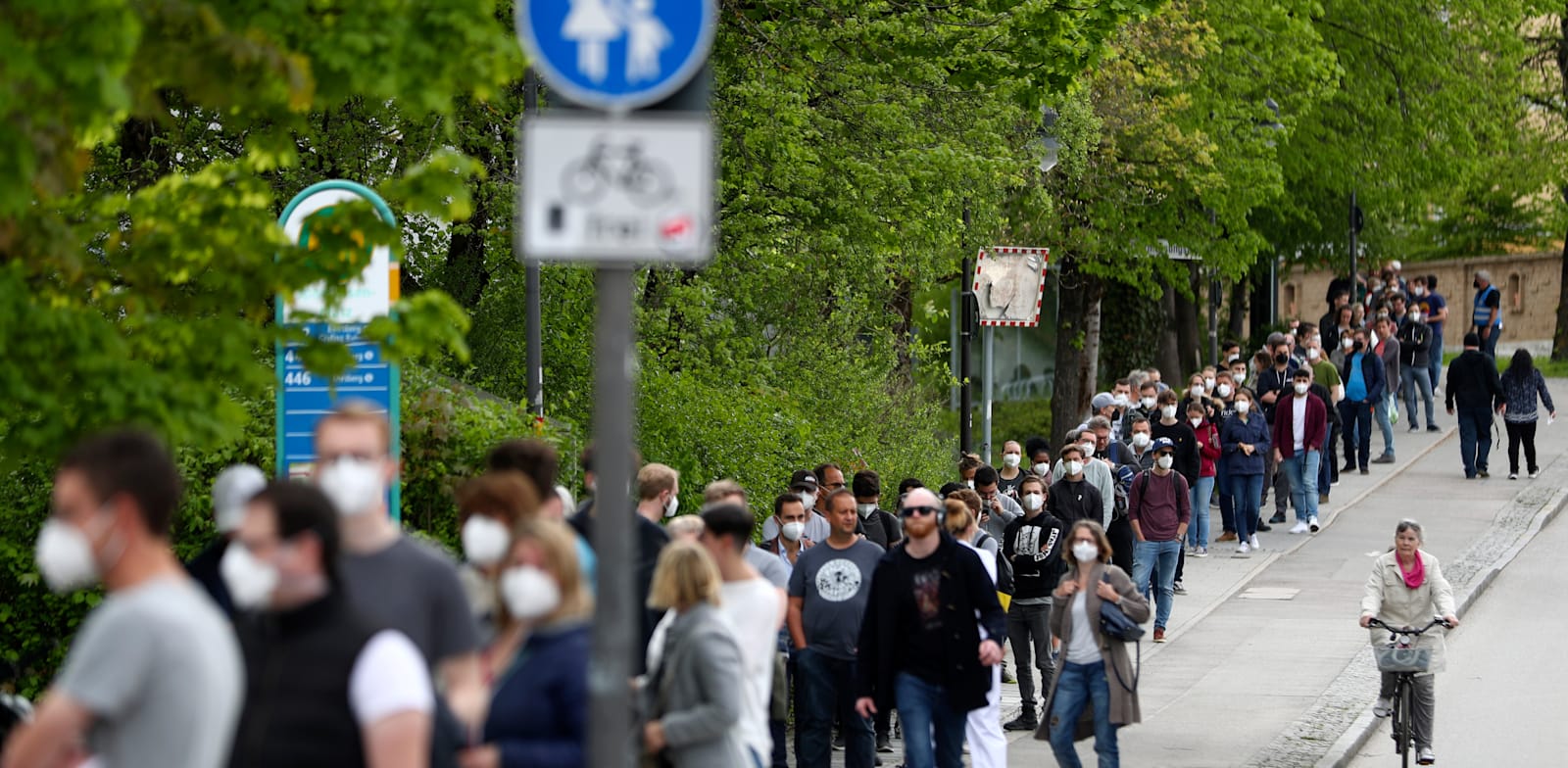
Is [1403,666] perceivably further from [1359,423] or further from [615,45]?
[1359,423]

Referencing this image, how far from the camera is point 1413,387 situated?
32844mm

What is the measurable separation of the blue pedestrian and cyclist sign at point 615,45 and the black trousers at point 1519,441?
24650 millimetres

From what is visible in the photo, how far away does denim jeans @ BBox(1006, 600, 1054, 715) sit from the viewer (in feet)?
49.4

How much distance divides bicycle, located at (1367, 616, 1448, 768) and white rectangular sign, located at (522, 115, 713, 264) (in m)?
9.47

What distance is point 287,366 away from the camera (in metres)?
10.1

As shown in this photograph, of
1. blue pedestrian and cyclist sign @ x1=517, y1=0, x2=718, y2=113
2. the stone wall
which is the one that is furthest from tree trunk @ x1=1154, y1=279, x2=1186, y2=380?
blue pedestrian and cyclist sign @ x1=517, y1=0, x2=718, y2=113

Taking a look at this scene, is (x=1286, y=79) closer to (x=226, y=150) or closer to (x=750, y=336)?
(x=750, y=336)

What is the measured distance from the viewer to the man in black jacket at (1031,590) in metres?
15.0

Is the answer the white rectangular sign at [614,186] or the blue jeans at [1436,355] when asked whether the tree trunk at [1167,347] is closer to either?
the blue jeans at [1436,355]

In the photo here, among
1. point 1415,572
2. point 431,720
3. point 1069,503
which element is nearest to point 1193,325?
point 1069,503

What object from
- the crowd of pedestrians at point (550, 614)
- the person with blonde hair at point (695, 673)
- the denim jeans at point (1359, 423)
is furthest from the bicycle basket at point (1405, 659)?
the denim jeans at point (1359, 423)

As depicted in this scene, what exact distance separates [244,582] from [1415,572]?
32.9 ft

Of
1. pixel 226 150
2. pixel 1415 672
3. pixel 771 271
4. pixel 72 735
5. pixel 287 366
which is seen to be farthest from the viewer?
pixel 771 271

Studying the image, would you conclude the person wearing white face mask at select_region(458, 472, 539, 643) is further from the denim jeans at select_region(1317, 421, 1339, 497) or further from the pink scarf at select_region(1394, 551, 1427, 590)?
the denim jeans at select_region(1317, 421, 1339, 497)
